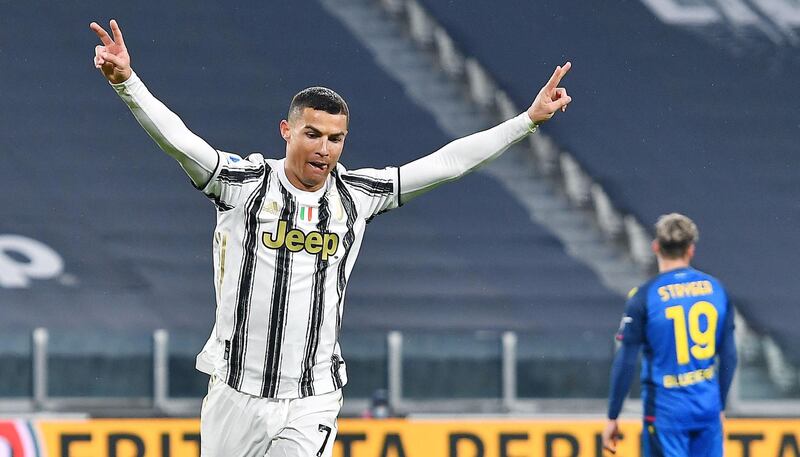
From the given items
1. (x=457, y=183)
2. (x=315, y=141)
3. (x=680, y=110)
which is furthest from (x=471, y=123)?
(x=315, y=141)

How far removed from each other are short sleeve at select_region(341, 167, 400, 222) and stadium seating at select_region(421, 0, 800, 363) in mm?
5522

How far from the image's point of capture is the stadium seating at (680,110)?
29.2ft

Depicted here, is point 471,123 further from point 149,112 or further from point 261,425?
point 149,112

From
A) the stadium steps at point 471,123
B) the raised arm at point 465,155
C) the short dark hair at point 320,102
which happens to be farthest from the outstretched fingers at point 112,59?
the stadium steps at point 471,123

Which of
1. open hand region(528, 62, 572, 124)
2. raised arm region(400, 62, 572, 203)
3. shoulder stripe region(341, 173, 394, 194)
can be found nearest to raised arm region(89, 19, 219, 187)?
shoulder stripe region(341, 173, 394, 194)

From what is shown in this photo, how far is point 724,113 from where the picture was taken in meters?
9.10

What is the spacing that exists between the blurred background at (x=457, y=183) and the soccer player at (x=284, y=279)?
4.69 meters

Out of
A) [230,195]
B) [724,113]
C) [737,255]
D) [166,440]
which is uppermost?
[724,113]

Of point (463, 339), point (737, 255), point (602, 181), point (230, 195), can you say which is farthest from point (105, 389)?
point (230, 195)

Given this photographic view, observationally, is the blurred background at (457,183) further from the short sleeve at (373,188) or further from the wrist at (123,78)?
the wrist at (123,78)

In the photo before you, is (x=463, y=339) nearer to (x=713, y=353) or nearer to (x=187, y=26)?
(x=187, y=26)

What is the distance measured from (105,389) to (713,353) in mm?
4463

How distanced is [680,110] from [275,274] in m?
6.30

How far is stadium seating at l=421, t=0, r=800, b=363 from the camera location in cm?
891
